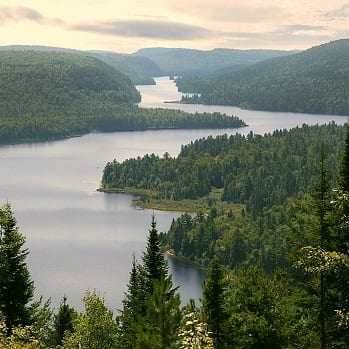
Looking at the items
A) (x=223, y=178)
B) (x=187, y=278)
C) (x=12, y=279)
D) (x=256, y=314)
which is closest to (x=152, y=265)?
(x=256, y=314)

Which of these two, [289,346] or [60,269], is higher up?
[289,346]

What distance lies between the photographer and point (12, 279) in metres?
30.9

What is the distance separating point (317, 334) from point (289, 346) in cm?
238

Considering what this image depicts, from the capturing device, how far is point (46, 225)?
133 m

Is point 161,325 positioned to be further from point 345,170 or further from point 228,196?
point 228,196

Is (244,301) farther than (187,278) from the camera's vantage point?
No

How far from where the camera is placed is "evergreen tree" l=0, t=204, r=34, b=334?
3058 cm

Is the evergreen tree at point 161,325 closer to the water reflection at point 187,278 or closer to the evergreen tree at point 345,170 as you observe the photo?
the evergreen tree at point 345,170

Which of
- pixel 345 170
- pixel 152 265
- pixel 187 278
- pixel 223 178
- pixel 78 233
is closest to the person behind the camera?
pixel 345 170

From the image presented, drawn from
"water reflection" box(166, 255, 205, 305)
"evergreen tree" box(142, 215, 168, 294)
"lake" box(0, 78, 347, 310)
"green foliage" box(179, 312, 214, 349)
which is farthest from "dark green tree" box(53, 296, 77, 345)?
"water reflection" box(166, 255, 205, 305)

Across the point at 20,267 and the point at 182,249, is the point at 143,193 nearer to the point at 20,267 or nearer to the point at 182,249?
the point at 182,249

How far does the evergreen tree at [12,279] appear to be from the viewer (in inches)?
1204

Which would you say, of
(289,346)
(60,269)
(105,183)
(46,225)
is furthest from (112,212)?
(289,346)

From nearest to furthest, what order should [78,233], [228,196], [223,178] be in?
1. [78,233]
2. [228,196]
3. [223,178]
